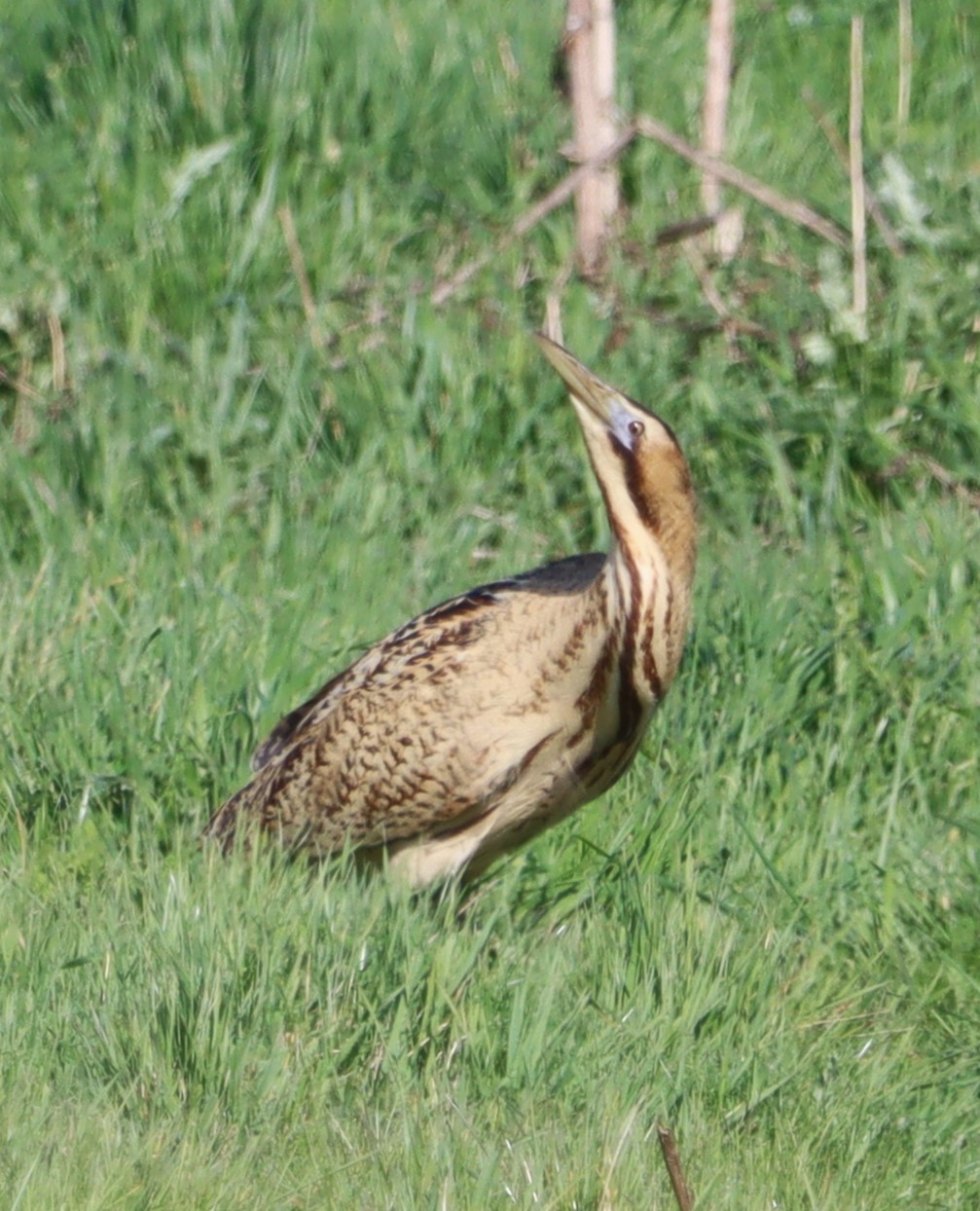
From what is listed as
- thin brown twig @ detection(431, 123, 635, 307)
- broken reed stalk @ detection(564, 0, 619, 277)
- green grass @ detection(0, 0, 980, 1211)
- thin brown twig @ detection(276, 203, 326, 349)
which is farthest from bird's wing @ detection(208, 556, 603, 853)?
broken reed stalk @ detection(564, 0, 619, 277)

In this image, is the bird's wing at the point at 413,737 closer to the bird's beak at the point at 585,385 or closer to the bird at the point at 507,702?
the bird at the point at 507,702

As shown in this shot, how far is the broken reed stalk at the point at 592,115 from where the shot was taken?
23.3 ft

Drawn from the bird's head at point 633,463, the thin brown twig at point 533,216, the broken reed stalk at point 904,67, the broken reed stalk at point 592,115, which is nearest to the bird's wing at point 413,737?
the bird's head at point 633,463

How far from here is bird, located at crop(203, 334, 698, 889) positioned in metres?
4.20

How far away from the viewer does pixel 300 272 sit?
6906 millimetres

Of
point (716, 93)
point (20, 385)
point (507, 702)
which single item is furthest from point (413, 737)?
point (716, 93)

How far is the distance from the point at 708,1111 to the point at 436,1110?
0.50m

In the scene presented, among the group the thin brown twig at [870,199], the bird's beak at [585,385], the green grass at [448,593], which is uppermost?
the bird's beak at [585,385]

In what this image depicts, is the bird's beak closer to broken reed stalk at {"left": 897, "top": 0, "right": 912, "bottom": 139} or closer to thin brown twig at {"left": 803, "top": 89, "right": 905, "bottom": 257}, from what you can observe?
thin brown twig at {"left": 803, "top": 89, "right": 905, "bottom": 257}

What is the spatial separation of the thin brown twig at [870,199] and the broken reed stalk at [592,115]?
747 millimetres

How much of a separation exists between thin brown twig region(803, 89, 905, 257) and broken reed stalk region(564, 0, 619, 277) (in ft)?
2.45

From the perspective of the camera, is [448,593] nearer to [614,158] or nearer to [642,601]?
[642,601]

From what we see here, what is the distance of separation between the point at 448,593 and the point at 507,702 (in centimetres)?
155

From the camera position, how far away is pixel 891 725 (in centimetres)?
525
